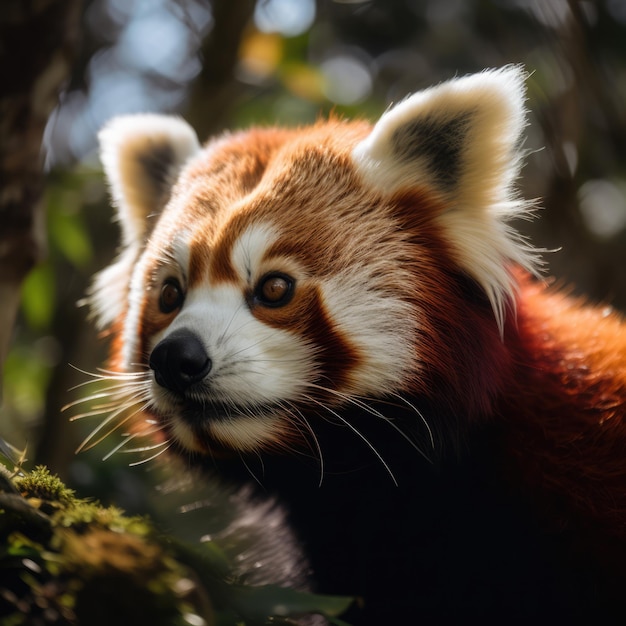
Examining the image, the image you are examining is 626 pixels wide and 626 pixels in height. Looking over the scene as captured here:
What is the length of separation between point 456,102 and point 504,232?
373 millimetres

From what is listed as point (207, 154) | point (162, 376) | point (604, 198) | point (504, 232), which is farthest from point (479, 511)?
point (604, 198)

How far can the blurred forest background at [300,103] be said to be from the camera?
3402 mm

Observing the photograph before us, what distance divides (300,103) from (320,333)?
10.7 feet

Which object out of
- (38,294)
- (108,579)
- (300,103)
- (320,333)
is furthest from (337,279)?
(300,103)

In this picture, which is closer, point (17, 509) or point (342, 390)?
point (17, 509)

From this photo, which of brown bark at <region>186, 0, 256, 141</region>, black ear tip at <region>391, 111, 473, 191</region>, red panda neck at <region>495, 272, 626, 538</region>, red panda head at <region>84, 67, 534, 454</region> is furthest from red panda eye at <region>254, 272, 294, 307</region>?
brown bark at <region>186, 0, 256, 141</region>

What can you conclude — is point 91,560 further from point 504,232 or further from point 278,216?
point 504,232

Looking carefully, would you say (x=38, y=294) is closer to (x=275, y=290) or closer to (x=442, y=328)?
(x=275, y=290)

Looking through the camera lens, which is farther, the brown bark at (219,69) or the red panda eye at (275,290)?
the brown bark at (219,69)

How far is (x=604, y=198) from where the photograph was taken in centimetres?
452

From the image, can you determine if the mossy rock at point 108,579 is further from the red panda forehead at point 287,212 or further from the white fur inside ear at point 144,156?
the white fur inside ear at point 144,156

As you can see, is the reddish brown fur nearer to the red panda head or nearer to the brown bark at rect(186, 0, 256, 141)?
the red panda head

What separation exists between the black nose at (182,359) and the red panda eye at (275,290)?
23cm

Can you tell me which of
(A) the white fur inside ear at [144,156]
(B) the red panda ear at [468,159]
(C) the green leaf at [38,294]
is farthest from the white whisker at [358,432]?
(C) the green leaf at [38,294]
